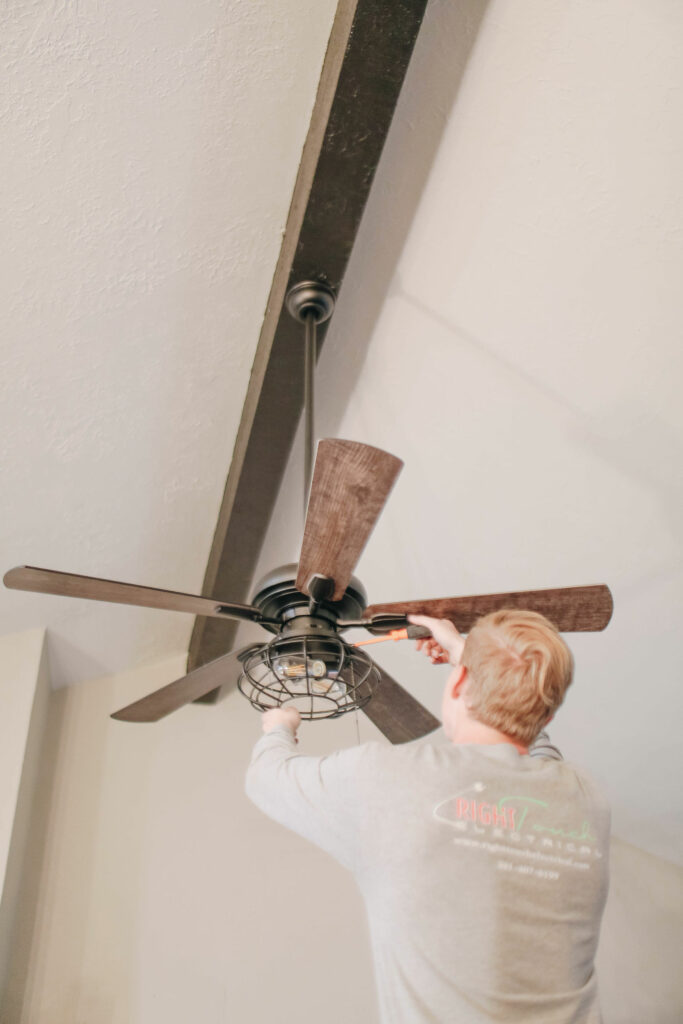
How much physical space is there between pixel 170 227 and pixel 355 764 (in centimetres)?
137

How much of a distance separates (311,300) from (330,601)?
2.67 feet

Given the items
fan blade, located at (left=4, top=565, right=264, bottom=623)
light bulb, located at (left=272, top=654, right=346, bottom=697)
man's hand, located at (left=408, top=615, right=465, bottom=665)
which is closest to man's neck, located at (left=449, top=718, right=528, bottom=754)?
man's hand, located at (left=408, top=615, right=465, bottom=665)

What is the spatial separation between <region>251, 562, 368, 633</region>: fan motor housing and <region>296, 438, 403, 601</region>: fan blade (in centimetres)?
5

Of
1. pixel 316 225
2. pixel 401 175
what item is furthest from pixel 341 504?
pixel 401 175

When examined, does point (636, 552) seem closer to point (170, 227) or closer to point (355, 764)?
point (355, 764)

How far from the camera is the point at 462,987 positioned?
0.96m

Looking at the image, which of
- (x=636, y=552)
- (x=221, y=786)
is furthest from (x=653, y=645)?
(x=221, y=786)

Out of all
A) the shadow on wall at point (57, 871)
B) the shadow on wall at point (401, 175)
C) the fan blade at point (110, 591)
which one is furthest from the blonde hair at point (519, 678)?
the shadow on wall at point (57, 871)

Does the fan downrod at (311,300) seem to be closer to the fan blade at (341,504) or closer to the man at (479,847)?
the fan blade at (341,504)

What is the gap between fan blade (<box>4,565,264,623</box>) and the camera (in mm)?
1302

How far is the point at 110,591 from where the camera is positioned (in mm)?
1358

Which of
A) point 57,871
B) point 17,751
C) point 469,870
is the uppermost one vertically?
point 17,751

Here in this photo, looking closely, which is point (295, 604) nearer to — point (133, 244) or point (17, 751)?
point (133, 244)

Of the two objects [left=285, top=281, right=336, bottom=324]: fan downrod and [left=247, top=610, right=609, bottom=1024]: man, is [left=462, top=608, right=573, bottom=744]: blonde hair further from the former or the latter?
[left=285, top=281, right=336, bottom=324]: fan downrod
